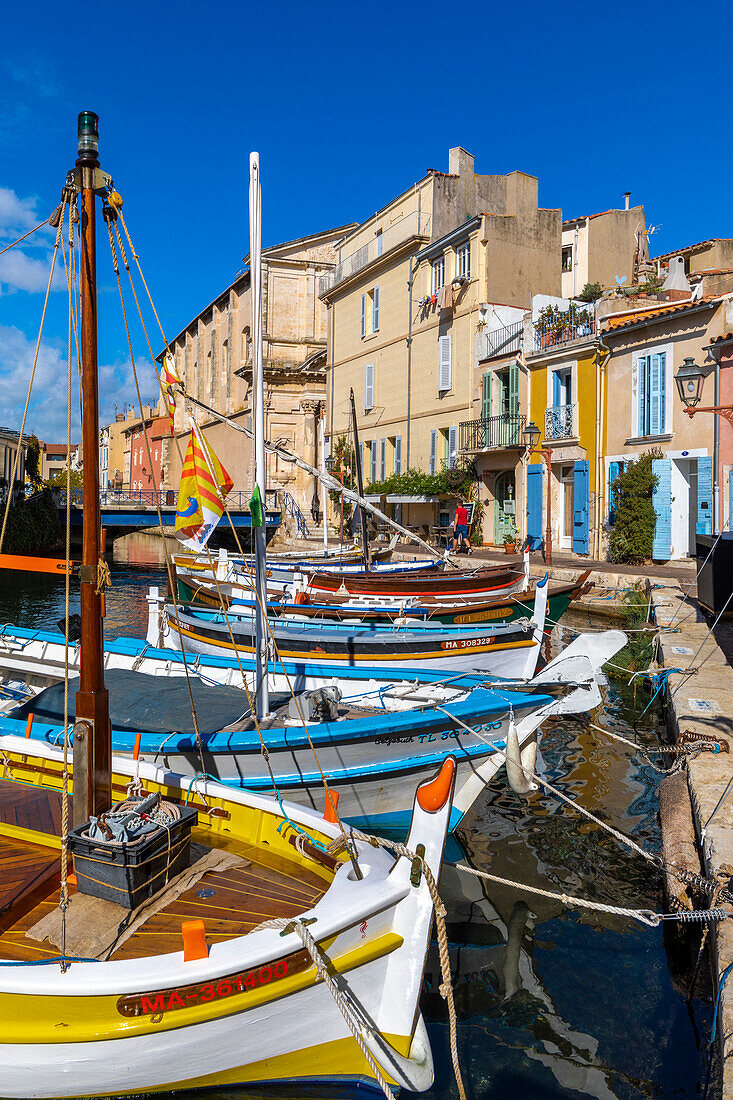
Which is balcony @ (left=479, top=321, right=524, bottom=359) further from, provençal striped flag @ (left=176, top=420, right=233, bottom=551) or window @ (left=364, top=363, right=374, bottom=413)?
provençal striped flag @ (left=176, top=420, right=233, bottom=551)

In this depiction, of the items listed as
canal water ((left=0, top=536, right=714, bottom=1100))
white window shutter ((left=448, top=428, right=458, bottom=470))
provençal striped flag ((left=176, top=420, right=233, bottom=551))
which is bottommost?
canal water ((left=0, top=536, right=714, bottom=1100))

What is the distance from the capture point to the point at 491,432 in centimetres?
2689

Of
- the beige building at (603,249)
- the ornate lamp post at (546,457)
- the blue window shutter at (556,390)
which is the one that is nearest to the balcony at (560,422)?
the blue window shutter at (556,390)

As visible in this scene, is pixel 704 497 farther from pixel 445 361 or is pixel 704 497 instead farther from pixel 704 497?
pixel 445 361

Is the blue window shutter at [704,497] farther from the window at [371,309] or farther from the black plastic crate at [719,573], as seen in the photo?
the window at [371,309]

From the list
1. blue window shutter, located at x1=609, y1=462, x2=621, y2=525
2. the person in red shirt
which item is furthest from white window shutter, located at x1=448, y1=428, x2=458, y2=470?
blue window shutter, located at x1=609, y1=462, x2=621, y2=525

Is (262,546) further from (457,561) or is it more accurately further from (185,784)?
(457,561)

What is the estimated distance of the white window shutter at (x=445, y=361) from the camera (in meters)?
29.4

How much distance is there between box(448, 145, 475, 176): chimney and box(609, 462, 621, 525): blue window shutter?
15.9 meters

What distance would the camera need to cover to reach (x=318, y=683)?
28.2 ft

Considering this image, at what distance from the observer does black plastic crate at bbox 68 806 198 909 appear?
3.99 m

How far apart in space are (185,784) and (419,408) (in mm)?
27422

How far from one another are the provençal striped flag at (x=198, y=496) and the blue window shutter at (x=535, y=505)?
19.5 meters

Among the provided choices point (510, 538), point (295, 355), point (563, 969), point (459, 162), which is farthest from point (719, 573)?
point (295, 355)
